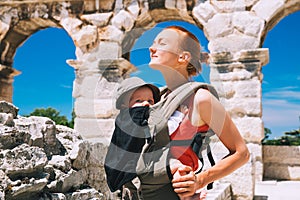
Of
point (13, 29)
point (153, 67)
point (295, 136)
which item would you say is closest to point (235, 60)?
point (13, 29)

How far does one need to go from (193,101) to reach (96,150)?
100 cm

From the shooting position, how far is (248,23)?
700 centimetres

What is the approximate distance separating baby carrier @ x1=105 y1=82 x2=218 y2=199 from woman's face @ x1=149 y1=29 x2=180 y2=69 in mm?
135

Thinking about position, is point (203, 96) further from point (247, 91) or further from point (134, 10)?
point (134, 10)

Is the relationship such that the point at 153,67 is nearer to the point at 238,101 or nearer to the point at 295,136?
the point at 238,101

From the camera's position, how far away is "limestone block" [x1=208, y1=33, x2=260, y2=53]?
6.92 m

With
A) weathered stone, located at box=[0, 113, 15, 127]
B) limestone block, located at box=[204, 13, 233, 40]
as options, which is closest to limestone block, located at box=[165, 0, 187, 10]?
limestone block, located at box=[204, 13, 233, 40]

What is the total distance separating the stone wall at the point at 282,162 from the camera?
7332mm

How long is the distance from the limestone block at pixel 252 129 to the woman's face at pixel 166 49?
540 cm

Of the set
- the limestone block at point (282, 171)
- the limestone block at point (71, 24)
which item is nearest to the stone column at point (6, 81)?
the limestone block at point (71, 24)

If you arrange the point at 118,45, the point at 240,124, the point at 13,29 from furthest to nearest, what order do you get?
the point at 13,29 → the point at 118,45 → the point at 240,124

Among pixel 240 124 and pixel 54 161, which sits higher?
pixel 240 124

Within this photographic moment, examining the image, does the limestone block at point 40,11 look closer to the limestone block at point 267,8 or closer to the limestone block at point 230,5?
the limestone block at point 230,5

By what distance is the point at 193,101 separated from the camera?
4.73 feet
